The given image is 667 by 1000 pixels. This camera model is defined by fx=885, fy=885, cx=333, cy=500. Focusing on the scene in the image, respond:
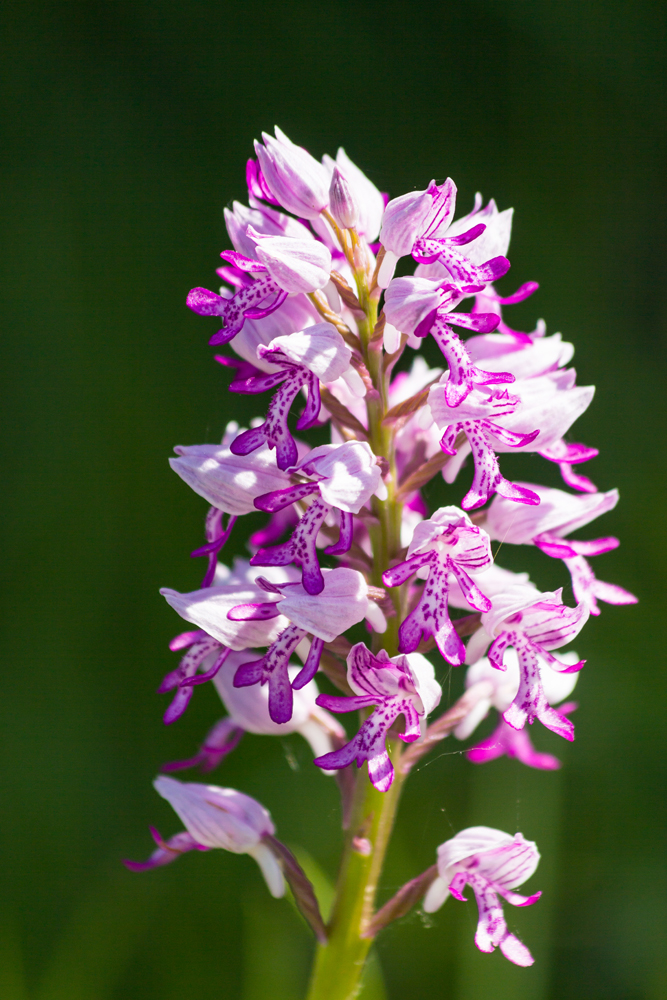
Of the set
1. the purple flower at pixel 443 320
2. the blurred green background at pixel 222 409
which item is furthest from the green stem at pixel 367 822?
the blurred green background at pixel 222 409

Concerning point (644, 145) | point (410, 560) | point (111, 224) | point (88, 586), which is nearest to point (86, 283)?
point (111, 224)

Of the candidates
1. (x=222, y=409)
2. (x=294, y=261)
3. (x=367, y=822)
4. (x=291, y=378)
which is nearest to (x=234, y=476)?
(x=291, y=378)

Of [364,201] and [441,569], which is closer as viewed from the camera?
[441,569]

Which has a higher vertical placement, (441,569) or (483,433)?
(483,433)

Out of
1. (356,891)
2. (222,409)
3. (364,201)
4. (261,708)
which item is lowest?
(356,891)

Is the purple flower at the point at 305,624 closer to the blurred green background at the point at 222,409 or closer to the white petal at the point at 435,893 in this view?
the white petal at the point at 435,893

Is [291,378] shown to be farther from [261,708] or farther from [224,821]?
[224,821]

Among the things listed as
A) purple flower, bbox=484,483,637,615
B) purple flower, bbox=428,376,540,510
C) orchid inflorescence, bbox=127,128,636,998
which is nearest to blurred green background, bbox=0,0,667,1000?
orchid inflorescence, bbox=127,128,636,998
